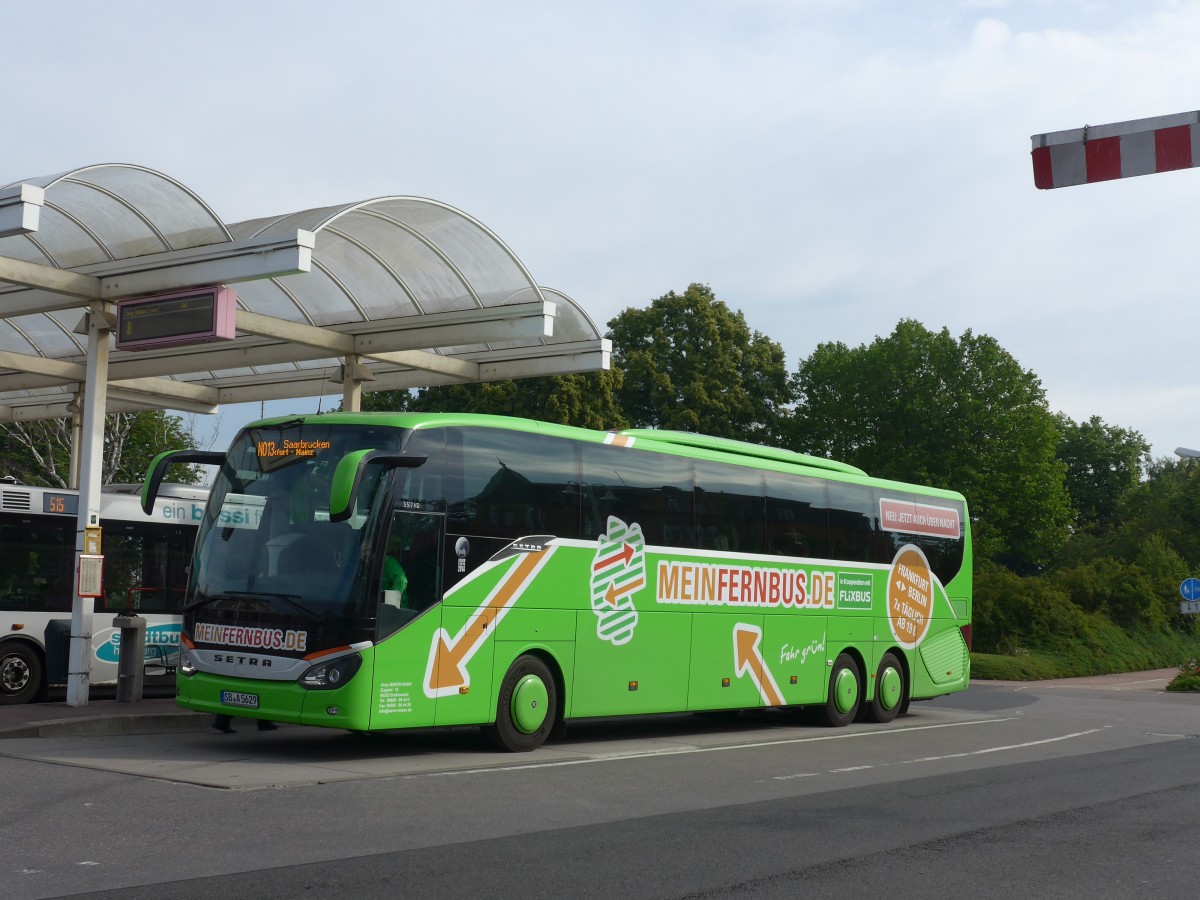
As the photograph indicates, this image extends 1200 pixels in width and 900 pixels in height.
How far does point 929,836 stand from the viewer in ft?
31.0

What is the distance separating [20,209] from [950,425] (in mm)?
47001

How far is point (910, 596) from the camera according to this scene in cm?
2100

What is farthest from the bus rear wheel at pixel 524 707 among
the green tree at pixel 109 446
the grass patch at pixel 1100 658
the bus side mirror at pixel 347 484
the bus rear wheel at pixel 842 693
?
the green tree at pixel 109 446

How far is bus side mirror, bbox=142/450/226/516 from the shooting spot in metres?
14.0

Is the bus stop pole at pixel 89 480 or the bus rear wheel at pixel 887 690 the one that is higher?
the bus stop pole at pixel 89 480

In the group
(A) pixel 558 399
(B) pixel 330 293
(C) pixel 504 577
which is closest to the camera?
(C) pixel 504 577

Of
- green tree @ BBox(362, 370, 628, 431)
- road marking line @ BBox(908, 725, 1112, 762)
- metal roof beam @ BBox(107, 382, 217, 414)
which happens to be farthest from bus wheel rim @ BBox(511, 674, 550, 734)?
green tree @ BBox(362, 370, 628, 431)

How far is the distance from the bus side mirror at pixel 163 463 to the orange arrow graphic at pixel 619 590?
449cm

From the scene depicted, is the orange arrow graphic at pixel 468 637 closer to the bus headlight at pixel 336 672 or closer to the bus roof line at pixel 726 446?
the bus headlight at pixel 336 672

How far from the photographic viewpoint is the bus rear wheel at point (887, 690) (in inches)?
801

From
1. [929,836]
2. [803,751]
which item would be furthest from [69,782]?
[803,751]

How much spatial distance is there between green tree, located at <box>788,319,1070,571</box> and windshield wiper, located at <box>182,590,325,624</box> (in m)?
44.3

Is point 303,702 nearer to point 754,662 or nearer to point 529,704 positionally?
point 529,704

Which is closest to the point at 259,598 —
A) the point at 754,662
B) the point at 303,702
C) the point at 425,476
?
the point at 303,702
